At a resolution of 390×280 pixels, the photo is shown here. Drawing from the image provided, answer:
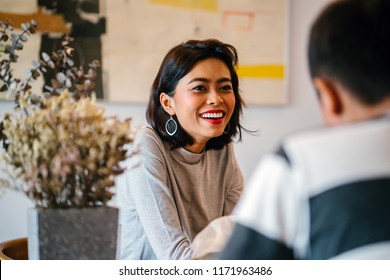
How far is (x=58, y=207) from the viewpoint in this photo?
2.26ft

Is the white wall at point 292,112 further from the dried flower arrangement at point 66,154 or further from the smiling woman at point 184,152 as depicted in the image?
the dried flower arrangement at point 66,154

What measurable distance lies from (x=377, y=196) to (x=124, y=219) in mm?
866

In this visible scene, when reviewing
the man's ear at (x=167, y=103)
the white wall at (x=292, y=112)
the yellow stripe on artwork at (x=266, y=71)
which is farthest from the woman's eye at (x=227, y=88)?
the yellow stripe on artwork at (x=266, y=71)

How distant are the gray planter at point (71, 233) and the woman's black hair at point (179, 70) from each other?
0.63 meters

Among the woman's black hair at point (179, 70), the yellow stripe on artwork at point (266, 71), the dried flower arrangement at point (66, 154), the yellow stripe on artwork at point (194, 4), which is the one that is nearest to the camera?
the dried flower arrangement at point (66, 154)

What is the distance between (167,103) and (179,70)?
0.37ft

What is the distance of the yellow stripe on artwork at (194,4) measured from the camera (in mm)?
1892

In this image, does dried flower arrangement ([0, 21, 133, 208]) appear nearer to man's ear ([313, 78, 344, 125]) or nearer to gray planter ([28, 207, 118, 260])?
gray planter ([28, 207, 118, 260])

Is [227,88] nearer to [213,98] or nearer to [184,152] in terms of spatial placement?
[213,98]

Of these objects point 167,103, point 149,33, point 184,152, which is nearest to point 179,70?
point 167,103

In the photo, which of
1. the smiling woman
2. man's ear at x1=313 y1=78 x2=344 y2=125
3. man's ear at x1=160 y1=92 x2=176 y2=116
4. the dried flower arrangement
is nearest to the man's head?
man's ear at x1=313 y1=78 x2=344 y2=125

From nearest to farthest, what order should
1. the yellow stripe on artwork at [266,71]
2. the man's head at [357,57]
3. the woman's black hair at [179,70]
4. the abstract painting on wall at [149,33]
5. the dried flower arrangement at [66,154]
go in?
1. the man's head at [357,57]
2. the dried flower arrangement at [66,154]
3. the woman's black hair at [179,70]
4. the abstract painting on wall at [149,33]
5. the yellow stripe on artwork at [266,71]

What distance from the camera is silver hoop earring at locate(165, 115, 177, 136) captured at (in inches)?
52.7

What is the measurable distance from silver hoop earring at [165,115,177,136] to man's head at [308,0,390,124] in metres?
0.80
